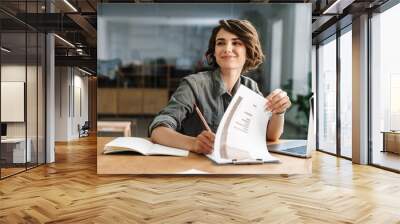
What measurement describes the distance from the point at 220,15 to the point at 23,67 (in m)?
3.27

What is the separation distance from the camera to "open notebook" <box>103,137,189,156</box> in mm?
5496

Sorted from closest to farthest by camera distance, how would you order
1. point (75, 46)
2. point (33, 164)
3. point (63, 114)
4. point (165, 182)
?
point (165, 182) < point (33, 164) < point (75, 46) < point (63, 114)

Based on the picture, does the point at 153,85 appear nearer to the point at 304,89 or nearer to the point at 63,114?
the point at 304,89

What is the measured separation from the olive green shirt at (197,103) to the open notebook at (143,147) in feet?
0.61

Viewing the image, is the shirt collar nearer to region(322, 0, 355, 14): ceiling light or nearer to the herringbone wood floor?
the herringbone wood floor

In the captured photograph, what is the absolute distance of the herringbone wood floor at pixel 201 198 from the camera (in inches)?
146

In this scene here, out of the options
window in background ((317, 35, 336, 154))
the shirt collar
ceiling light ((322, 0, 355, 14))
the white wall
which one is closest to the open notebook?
the shirt collar

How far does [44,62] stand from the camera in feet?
24.4

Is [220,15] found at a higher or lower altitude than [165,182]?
higher

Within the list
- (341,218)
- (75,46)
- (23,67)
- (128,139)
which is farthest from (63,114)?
(341,218)

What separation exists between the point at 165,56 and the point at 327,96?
5361 mm

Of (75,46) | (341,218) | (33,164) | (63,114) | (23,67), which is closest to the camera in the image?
(341,218)

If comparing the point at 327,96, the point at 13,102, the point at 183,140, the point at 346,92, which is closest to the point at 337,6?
the point at 346,92

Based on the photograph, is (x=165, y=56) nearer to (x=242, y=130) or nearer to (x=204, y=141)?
(x=204, y=141)
